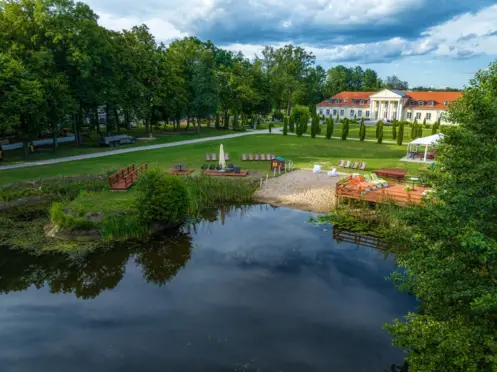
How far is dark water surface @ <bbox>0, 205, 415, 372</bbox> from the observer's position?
9375 mm

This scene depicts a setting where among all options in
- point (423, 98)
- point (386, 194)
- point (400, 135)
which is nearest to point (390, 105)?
point (423, 98)

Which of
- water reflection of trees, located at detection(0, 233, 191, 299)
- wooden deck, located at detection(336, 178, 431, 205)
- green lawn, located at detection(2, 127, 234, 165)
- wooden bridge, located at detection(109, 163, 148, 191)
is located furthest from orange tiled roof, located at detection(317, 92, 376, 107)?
water reflection of trees, located at detection(0, 233, 191, 299)

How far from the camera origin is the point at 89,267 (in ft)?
45.4

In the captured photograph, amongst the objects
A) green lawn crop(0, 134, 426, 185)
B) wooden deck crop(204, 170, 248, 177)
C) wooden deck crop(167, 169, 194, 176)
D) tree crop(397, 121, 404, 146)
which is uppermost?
tree crop(397, 121, 404, 146)

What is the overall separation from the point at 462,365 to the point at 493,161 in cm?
377

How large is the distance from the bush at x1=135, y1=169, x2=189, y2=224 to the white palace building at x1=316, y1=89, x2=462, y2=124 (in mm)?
58125

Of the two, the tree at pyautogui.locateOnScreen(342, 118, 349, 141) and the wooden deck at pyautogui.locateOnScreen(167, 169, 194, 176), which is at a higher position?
the tree at pyautogui.locateOnScreen(342, 118, 349, 141)

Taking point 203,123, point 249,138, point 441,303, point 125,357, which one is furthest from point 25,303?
point 203,123

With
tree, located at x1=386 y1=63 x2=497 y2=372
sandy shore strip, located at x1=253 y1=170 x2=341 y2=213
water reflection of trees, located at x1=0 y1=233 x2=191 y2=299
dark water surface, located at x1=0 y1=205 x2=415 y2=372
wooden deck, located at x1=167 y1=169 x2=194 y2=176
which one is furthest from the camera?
wooden deck, located at x1=167 y1=169 x2=194 y2=176

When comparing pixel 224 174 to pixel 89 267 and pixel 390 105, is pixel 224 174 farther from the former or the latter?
pixel 390 105

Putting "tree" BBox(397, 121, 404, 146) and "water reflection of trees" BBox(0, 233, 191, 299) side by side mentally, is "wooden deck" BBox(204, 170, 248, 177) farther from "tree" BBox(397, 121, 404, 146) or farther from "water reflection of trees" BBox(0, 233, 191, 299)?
"tree" BBox(397, 121, 404, 146)

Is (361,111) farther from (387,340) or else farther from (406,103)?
(387,340)

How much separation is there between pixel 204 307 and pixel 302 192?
12.4 meters

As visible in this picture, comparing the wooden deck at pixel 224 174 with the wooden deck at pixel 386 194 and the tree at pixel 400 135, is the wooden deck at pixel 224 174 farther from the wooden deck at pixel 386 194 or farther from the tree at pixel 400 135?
the tree at pixel 400 135
